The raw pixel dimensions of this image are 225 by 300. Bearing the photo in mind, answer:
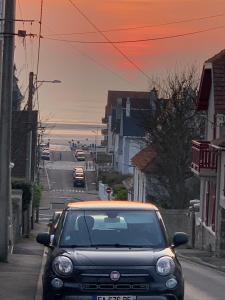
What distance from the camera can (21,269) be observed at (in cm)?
1909

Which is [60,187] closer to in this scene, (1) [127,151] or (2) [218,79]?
(1) [127,151]

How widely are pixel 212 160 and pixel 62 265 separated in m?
25.7

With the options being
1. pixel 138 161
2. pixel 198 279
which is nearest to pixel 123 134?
pixel 138 161

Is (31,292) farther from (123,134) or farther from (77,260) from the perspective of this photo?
(123,134)

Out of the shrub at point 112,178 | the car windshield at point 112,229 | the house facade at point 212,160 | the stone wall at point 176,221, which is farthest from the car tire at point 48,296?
the shrub at point 112,178

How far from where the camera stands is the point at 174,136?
52156 millimetres

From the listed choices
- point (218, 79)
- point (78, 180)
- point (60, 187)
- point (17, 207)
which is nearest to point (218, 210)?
point (218, 79)

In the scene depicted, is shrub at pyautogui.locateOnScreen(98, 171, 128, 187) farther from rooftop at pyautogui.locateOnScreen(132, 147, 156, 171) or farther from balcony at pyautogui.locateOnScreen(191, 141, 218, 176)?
balcony at pyautogui.locateOnScreen(191, 141, 218, 176)

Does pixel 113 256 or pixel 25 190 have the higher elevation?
pixel 113 256

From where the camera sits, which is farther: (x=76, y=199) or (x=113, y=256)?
(x=76, y=199)

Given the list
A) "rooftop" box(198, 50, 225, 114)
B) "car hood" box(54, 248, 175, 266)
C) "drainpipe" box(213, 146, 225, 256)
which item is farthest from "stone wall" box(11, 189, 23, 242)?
"car hood" box(54, 248, 175, 266)

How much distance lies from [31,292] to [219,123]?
23.3 meters

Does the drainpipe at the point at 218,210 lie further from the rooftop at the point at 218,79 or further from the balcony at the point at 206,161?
the rooftop at the point at 218,79

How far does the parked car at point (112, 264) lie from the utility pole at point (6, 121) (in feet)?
23.8
